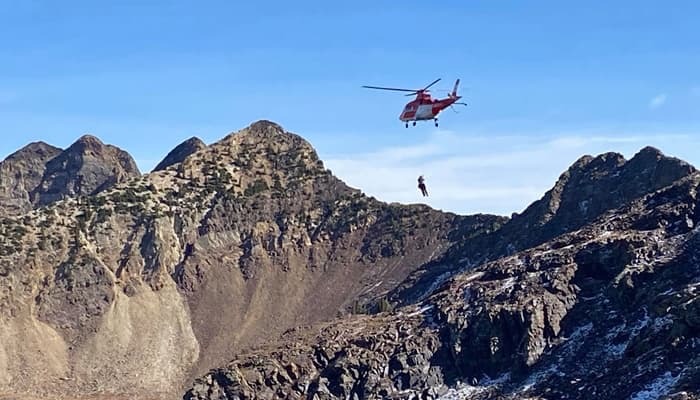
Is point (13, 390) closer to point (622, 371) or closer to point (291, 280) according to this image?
point (291, 280)

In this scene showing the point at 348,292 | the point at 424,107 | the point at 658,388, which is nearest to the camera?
the point at 658,388

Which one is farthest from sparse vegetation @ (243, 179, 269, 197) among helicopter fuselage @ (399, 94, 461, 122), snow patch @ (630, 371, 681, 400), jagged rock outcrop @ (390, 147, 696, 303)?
snow patch @ (630, 371, 681, 400)

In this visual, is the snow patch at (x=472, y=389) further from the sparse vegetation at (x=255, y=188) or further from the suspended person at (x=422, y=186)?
the sparse vegetation at (x=255, y=188)

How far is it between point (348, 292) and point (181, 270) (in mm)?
25529

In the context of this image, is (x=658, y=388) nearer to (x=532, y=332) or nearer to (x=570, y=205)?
(x=532, y=332)

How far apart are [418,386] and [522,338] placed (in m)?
10.2

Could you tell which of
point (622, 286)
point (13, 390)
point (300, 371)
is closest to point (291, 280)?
point (13, 390)

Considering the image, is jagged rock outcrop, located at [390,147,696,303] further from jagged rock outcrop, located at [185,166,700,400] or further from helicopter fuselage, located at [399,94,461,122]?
helicopter fuselage, located at [399,94,461,122]

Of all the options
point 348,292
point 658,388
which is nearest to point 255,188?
point 348,292

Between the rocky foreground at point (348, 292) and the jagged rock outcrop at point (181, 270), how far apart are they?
0.31m

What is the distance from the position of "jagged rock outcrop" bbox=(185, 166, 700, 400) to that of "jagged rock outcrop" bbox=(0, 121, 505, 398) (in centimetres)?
4002

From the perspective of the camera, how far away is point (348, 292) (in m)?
175

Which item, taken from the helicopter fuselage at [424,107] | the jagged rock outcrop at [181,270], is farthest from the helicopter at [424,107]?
the jagged rock outcrop at [181,270]

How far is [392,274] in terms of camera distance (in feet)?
586
